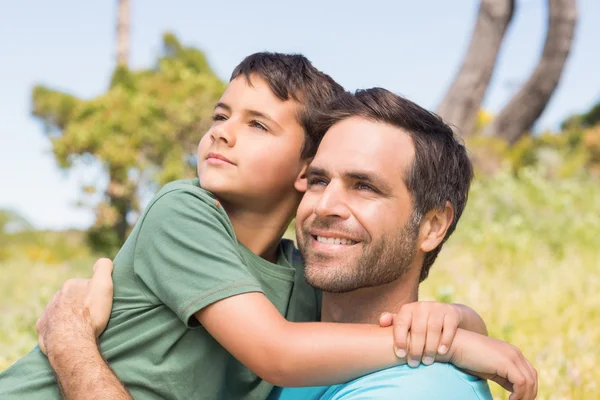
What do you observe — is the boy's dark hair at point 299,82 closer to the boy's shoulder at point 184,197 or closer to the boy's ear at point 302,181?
the boy's ear at point 302,181

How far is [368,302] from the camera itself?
8.55ft

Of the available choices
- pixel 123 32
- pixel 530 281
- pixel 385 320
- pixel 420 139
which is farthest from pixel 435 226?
pixel 123 32

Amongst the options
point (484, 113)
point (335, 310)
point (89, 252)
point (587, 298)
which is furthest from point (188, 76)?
point (484, 113)

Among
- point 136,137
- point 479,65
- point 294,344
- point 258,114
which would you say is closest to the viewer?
point 294,344

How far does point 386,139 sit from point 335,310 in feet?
2.10

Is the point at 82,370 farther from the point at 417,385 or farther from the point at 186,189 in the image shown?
the point at 417,385

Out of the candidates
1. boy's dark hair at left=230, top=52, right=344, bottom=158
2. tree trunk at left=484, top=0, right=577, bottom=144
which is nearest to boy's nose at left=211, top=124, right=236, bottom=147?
boy's dark hair at left=230, top=52, right=344, bottom=158

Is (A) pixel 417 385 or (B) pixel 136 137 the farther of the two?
(B) pixel 136 137

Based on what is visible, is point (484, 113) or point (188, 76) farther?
point (484, 113)

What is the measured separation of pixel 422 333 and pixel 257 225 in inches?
36.3

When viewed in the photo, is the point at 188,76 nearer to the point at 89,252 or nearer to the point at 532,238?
the point at 89,252

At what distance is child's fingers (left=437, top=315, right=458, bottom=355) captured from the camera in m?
2.08

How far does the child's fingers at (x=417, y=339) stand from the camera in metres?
2.05

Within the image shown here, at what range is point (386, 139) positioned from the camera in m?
2.54
